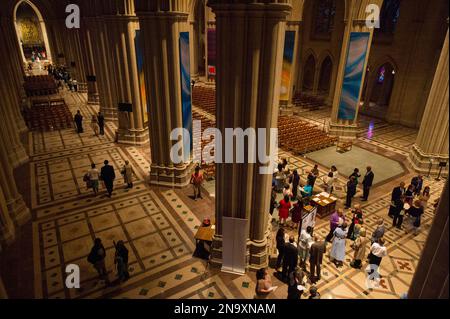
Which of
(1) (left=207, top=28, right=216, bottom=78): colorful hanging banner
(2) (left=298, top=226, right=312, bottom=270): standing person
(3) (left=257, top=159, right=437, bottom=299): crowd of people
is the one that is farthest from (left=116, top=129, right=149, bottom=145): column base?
(1) (left=207, top=28, right=216, bottom=78): colorful hanging banner

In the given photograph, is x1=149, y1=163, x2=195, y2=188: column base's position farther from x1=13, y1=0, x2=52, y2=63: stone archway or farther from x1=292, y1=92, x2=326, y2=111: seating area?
x1=13, y1=0, x2=52, y2=63: stone archway

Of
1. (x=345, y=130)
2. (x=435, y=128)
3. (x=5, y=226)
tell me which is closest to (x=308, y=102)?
(x=345, y=130)

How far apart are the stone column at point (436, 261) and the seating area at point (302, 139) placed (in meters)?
10.2

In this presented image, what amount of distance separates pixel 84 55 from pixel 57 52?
14596 millimetres

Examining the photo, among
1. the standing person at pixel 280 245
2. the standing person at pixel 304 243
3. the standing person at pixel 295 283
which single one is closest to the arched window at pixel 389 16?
the standing person at pixel 304 243

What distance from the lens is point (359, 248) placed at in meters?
7.25

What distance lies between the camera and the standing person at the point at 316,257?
6667mm

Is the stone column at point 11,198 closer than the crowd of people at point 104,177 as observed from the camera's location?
Yes

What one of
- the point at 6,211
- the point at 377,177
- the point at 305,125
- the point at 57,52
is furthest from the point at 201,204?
the point at 57,52

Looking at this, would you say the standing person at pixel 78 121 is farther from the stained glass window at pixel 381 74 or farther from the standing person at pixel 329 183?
the stained glass window at pixel 381 74

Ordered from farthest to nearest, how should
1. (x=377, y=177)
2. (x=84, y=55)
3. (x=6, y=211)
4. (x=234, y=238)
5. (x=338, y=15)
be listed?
1. (x=338, y=15)
2. (x=84, y=55)
3. (x=377, y=177)
4. (x=6, y=211)
5. (x=234, y=238)

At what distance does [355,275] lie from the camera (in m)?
7.21

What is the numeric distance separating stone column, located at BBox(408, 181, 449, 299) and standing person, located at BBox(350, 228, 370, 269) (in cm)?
329
